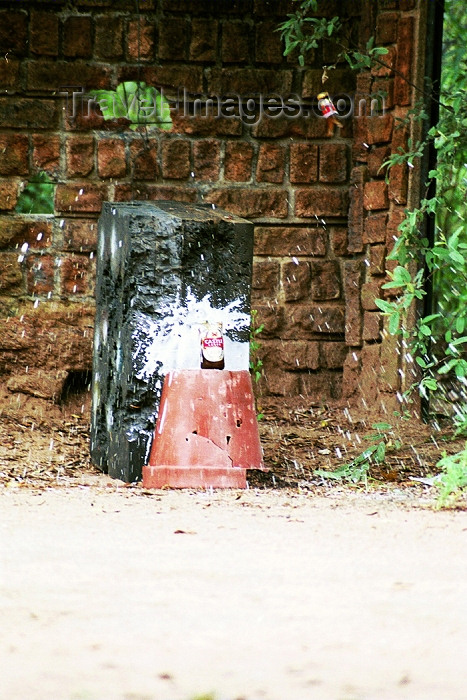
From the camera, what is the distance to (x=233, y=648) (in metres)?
1.86

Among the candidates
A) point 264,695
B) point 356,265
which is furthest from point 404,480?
point 264,695

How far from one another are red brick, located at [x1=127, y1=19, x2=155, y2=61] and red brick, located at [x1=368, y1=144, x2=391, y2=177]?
1.36 meters

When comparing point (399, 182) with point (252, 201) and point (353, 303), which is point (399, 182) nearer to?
point (353, 303)

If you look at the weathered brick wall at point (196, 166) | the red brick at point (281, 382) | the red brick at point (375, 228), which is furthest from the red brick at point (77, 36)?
the red brick at point (281, 382)

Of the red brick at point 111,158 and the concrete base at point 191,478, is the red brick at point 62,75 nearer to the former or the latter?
the red brick at point 111,158

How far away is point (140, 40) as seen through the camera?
601 centimetres

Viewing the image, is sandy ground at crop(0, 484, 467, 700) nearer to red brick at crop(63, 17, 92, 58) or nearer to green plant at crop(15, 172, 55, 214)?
green plant at crop(15, 172, 55, 214)

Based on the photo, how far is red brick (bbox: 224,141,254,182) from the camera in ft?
19.9

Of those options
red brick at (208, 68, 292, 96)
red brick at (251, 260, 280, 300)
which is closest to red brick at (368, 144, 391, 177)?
red brick at (208, 68, 292, 96)

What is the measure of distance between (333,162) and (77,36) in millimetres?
1612

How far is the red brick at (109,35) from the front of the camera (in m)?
5.99

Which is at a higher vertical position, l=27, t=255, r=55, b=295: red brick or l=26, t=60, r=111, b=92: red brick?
l=26, t=60, r=111, b=92: red brick

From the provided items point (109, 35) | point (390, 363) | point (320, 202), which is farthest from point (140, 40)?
point (390, 363)

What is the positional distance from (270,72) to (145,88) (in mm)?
716
